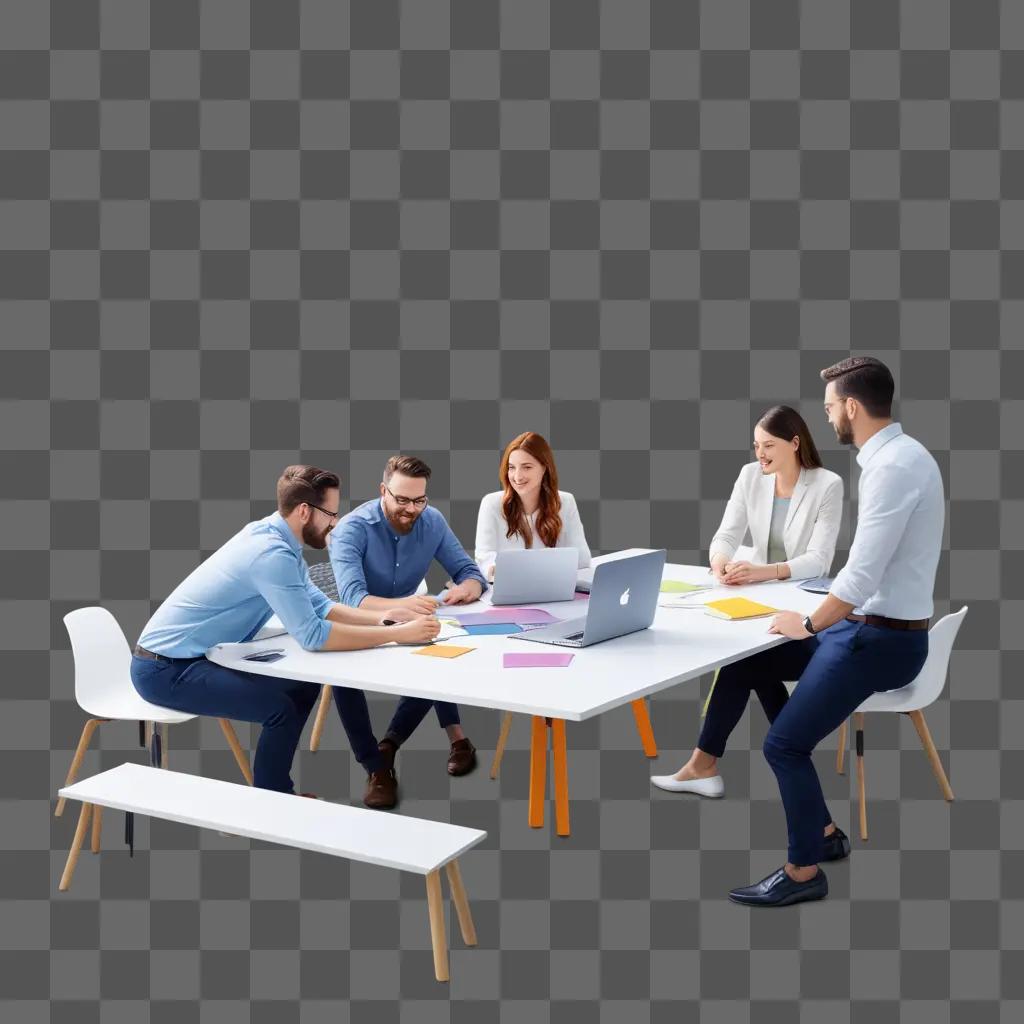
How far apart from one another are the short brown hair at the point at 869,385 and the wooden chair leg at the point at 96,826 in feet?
10.2


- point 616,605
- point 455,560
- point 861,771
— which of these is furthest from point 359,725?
point 861,771

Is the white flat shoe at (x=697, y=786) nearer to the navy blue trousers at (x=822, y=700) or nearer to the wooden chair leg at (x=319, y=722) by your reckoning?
the navy blue trousers at (x=822, y=700)

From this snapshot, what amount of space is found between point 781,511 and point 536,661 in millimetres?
1995

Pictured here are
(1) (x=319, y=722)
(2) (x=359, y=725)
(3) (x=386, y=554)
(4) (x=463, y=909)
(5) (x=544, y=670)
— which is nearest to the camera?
(4) (x=463, y=909)

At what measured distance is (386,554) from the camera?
6141 mm

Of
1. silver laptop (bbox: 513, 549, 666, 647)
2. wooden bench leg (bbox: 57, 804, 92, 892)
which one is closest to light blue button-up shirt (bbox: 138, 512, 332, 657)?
wooden bench leg (bbox: 57, 804, 92, 892)

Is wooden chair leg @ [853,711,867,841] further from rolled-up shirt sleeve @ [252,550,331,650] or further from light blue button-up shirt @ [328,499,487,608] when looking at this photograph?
rolled-up shirt sleeve @ [252,550,331,650]

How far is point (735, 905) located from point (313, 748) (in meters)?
2.56

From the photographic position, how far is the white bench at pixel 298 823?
4.25m

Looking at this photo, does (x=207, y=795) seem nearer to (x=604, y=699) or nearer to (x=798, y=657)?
(x=604, y=699)

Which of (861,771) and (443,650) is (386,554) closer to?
(443,650)

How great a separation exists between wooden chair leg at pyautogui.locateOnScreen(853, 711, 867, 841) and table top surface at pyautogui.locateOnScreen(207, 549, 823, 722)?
1.78ft

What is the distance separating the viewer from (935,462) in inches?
191

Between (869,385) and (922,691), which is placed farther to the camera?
(922,691)
